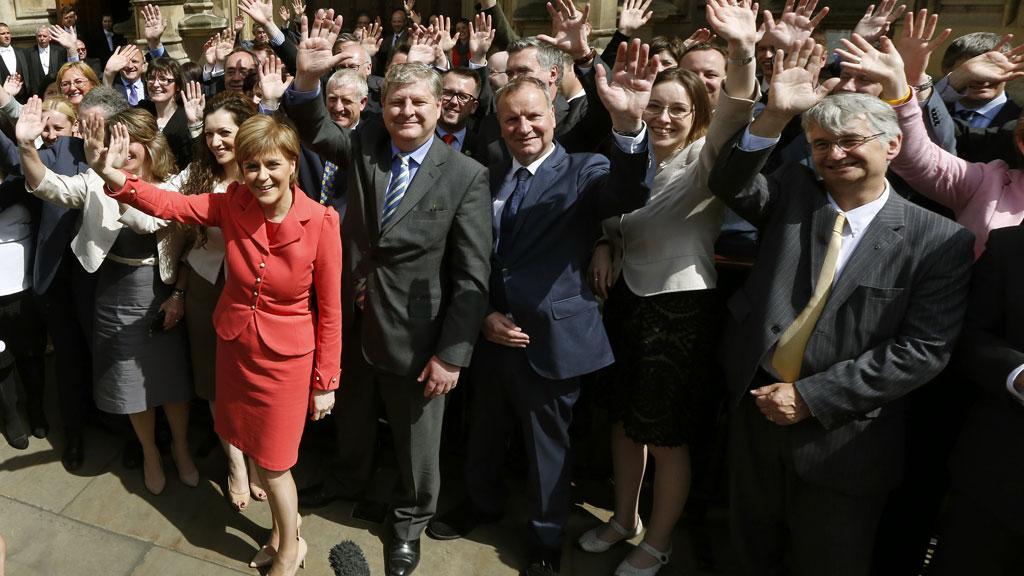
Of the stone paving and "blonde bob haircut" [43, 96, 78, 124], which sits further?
"blonde bob haircut" [43, 96, 78, 124]

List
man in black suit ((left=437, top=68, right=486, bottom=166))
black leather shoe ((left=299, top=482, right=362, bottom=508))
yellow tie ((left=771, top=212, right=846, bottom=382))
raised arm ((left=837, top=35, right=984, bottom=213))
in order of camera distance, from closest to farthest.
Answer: yellow tie ((left=771, top=212, right=846, bottom=382)) < raised arm ((left=837, top=35, right=984, bottom=213)) < black leather shoe ((left=299, top=482, right=362, bottom=508)) < man in black suit ((left=437, top=68, right=486, bottom=166))

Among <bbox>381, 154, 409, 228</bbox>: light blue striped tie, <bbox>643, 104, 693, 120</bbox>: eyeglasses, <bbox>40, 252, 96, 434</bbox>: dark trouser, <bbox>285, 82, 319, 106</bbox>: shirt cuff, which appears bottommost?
<bbox>40, 252, 96, 434</bbox>: dark trouser

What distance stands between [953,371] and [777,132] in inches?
41.4

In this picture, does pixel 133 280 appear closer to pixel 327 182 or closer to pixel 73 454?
pixel 327 182

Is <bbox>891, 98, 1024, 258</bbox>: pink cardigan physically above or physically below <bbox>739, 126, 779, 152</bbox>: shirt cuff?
below

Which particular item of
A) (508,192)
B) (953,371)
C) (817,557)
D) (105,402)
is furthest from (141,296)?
(953,371)

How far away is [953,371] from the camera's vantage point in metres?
2.33

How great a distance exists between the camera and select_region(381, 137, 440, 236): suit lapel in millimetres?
2527

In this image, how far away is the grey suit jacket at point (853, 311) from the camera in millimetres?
2072

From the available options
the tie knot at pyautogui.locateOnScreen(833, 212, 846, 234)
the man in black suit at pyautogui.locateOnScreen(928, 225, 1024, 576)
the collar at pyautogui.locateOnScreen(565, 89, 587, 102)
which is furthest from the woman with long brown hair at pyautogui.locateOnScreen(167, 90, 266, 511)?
the man in black suit at pyautogui.locateOnScreen(928, 225, 1024, 576)

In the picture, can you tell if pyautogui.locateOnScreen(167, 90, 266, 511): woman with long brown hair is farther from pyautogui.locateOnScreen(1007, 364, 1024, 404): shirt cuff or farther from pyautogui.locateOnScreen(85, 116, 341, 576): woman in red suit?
pyautogui.locateOnScreen(1007, 364, 1024, 404): shirt cuff

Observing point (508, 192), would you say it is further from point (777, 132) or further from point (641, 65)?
point (777, 132)

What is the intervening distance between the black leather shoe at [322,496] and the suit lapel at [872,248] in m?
2.21

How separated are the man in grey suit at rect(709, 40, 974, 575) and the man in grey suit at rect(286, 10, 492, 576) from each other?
925 mm
